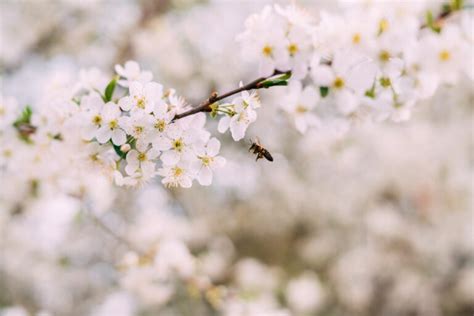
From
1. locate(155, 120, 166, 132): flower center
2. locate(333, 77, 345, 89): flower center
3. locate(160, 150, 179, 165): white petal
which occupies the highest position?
locate(333, 77, 345, 89): flower center

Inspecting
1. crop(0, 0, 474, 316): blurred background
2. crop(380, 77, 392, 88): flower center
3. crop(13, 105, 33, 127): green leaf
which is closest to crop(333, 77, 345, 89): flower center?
crop(380, 77, 392, 88): flower center

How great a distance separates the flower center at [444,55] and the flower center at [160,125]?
910mm

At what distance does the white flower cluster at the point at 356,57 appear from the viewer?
128cm

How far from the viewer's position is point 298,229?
683 centimetres

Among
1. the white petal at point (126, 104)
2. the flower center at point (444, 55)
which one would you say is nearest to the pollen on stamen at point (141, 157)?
the white petal at point (126, 104)

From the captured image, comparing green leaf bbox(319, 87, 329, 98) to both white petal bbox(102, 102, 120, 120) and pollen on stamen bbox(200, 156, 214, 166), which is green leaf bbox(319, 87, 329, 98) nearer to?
pollen on stamen bbox(200, 156, 214, 166)

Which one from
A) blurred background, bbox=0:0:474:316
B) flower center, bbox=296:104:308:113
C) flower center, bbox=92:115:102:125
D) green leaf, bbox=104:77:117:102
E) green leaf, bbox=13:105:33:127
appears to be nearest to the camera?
flower center, bbox=92:115:102:125

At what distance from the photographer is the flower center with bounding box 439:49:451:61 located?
1.50 metres

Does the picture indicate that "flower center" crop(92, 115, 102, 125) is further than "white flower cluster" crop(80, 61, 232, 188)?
Yes

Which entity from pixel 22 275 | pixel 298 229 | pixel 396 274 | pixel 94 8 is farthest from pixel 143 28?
pixel 396 274

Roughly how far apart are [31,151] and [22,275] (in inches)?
144

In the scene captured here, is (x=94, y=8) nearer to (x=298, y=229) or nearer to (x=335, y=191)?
(x=335, y=191)

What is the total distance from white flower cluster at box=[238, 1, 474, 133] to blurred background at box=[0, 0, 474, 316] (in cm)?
230

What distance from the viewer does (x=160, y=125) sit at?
106 cm
